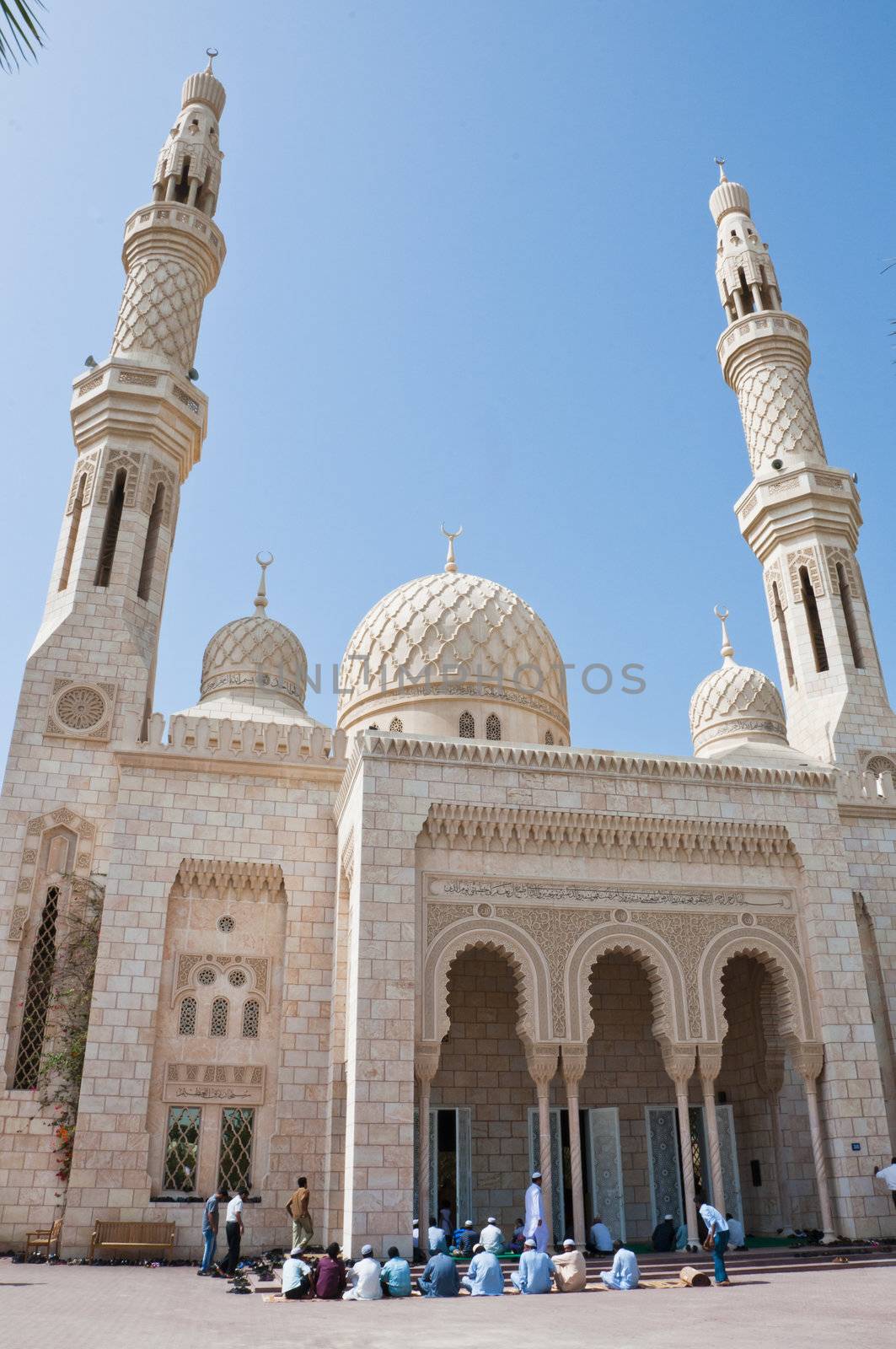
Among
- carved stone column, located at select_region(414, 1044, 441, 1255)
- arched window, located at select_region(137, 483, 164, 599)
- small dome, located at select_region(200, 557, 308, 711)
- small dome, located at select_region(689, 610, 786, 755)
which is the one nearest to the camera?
carved stone column, located at select_region(414, 1044, 441, 1255)

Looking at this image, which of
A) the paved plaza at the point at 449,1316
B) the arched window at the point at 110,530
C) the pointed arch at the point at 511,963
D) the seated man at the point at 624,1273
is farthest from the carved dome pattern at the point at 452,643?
the paved plaza at the point at 449,1316

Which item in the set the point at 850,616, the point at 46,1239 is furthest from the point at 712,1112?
the point at 850,616

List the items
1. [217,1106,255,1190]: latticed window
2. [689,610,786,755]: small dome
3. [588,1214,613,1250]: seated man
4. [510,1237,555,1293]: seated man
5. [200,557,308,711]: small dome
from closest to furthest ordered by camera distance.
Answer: [510,1237,555,1293]: seated man
[588,1214,613,1250]: seated man
[217,1106,255,1190]: latticed window
[200,557,308,711]: small dome
[689,610,786,755]: small dome

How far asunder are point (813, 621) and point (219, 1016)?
1148cm

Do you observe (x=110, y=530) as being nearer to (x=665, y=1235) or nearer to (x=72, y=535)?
(x=72, y=535)

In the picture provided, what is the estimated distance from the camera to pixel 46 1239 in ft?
36.6

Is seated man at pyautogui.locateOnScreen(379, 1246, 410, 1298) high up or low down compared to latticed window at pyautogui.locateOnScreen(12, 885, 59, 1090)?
down

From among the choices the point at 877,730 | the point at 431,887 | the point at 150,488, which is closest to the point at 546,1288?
the point at 431,887

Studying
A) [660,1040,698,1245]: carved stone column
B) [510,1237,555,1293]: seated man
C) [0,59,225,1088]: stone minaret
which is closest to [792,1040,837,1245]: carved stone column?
[660,1040,698,1245]: carved stone column

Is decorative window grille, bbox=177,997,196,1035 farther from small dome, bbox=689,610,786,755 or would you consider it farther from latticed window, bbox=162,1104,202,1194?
small dome, bbox=689,610,786,755

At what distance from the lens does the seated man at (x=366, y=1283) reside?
845cm

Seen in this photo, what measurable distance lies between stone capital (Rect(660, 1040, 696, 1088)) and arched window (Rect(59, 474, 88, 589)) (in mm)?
10424

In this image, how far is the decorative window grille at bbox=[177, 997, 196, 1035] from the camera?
12.2 metres

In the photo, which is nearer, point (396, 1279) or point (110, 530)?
point (396, 1279)
